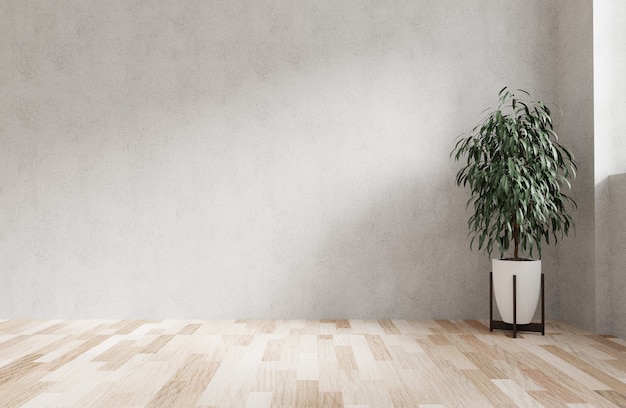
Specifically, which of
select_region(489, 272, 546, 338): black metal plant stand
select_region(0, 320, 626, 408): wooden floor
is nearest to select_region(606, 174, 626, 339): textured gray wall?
select_region(0, 320, 626, 408): wooden floor

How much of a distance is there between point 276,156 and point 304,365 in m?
1.53

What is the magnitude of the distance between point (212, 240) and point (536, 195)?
78.5 inches

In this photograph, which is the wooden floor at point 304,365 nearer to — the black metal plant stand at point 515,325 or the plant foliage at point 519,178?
the black metal plant stand at point 515,325

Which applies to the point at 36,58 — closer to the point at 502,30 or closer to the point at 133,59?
the point at 133,59

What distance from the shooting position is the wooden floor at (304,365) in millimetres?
2150

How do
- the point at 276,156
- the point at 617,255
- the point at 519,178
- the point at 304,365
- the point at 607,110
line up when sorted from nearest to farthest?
the point at 304,365 < the point at 519,178 < the point at 617,255 < the point at 607,110 < the point at 276,156

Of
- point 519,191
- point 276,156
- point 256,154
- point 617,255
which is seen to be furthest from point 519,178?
point 256,154

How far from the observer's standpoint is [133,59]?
3707 millimetres

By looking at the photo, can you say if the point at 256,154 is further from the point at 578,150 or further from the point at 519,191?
the point at 578,150

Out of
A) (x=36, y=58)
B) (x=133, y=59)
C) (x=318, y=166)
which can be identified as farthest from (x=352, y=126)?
(x=36, y=58)

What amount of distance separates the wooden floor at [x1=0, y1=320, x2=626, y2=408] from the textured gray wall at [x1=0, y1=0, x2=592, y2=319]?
0.24 meters

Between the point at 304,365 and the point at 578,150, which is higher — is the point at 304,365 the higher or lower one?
the lower one

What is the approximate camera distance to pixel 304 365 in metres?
2.60

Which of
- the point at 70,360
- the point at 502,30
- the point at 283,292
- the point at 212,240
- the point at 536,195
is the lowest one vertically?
the point at 70,360
